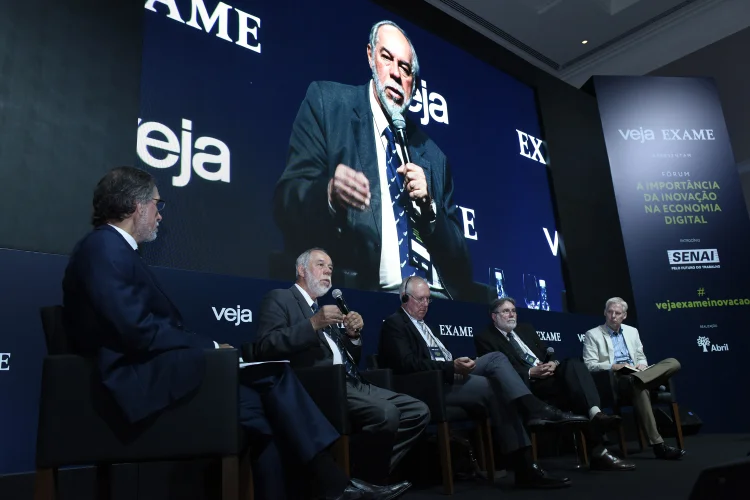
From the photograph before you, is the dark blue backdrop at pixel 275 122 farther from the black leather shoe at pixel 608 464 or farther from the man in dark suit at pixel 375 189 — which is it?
the black leather shoe at pixel 608 464

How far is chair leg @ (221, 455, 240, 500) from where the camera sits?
1683 millimetres

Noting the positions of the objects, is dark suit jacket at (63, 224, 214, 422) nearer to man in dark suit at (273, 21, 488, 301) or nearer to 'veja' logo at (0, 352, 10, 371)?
'veja' logo at (0, 352, 10, 371)

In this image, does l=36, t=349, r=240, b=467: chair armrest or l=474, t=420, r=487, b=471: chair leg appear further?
l=474, t=420, r=487, b=471: chair leg

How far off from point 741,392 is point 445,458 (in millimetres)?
5108

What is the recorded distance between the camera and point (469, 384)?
322 cm

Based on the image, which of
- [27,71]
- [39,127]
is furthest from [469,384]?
[27,71]

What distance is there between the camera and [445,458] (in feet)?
9.32

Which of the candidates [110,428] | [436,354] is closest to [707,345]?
[436,354]

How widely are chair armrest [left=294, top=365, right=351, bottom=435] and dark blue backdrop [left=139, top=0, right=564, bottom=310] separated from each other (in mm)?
1411

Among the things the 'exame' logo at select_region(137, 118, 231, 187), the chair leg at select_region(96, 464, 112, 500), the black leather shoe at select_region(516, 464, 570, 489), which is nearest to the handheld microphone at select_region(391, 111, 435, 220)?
the 'exame' logo at select_region(137, 118, 231, 187)

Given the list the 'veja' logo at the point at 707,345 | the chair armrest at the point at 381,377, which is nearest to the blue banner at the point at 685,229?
the 'veja' logo at the point at 707,345

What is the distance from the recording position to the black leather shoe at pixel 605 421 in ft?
10.8

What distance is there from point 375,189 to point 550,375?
6.52ft

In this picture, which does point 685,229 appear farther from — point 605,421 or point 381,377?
point 381,377
